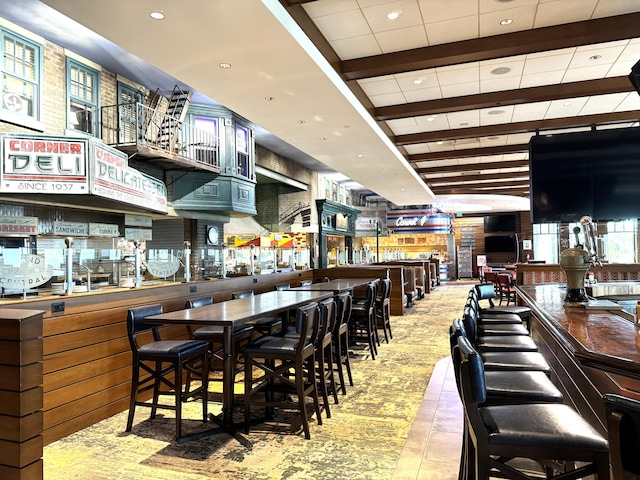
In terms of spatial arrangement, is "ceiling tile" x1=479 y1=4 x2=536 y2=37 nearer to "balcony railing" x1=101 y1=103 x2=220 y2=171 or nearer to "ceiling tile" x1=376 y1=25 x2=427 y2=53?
"ceiling tile" x1=376 y1=25 x2=427 y2=53

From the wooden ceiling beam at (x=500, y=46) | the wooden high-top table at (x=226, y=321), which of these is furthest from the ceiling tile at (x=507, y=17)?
the wooden high-top table at (x=226, y=321)

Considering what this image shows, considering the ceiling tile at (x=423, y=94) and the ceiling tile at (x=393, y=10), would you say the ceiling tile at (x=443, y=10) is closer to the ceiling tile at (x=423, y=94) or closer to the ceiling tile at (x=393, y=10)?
the ceiling tile at (x=393, y=10)

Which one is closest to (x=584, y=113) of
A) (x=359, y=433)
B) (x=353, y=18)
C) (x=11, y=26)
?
(x=353, y=18)

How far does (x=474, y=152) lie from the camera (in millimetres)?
10148

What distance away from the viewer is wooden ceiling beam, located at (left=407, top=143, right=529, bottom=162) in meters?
9.95

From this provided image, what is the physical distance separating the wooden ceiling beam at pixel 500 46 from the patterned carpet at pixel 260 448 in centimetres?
361

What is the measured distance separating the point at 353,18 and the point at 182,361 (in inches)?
140

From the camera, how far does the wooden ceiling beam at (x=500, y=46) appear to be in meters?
4.42

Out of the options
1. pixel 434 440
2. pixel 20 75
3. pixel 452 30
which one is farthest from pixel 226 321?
pixel 20 75

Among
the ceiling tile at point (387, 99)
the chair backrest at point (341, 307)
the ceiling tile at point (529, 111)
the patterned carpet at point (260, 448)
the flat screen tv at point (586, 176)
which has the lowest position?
the patterned carpet at point (260, 448)

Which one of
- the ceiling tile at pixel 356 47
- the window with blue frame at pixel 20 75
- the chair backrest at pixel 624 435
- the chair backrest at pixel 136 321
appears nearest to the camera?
the chair backrest at pixel 624 435

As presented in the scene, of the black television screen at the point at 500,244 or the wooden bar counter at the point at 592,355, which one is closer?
the wooden bar counter at the point at 592,355

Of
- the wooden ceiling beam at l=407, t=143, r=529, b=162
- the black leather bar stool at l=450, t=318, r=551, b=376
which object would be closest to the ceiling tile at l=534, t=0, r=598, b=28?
the black leather bar stool at l=450, t=318, r=551, b=376

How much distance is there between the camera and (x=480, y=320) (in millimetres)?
4309
